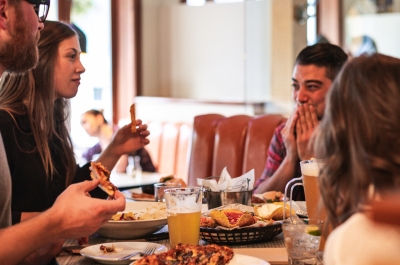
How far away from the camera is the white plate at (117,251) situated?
155 centimetres

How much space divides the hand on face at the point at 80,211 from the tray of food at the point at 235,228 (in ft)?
1.00

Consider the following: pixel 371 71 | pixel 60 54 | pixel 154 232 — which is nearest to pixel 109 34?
pixel 60 54

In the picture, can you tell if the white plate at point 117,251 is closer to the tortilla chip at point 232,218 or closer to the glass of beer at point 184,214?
the glass of beer at point 184,214

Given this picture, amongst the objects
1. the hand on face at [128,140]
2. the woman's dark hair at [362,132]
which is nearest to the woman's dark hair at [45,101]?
the hand on face at [128,140]

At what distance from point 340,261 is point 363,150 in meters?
0.19

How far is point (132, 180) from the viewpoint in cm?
404

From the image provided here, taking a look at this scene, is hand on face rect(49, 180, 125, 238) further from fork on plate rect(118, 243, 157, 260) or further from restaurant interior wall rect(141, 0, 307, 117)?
restaurant interior wall rect(141, 0, 307, 117)

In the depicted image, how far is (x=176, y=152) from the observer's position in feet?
16.5

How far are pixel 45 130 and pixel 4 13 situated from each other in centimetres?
73

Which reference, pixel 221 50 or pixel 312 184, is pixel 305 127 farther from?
pixel 221 50

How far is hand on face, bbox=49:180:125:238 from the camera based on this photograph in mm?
1535

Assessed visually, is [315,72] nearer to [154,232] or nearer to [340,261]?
[154,232]

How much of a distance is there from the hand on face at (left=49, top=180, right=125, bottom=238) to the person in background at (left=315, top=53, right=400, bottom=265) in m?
0.62

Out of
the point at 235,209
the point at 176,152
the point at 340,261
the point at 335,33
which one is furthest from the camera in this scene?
the point at 335,33
